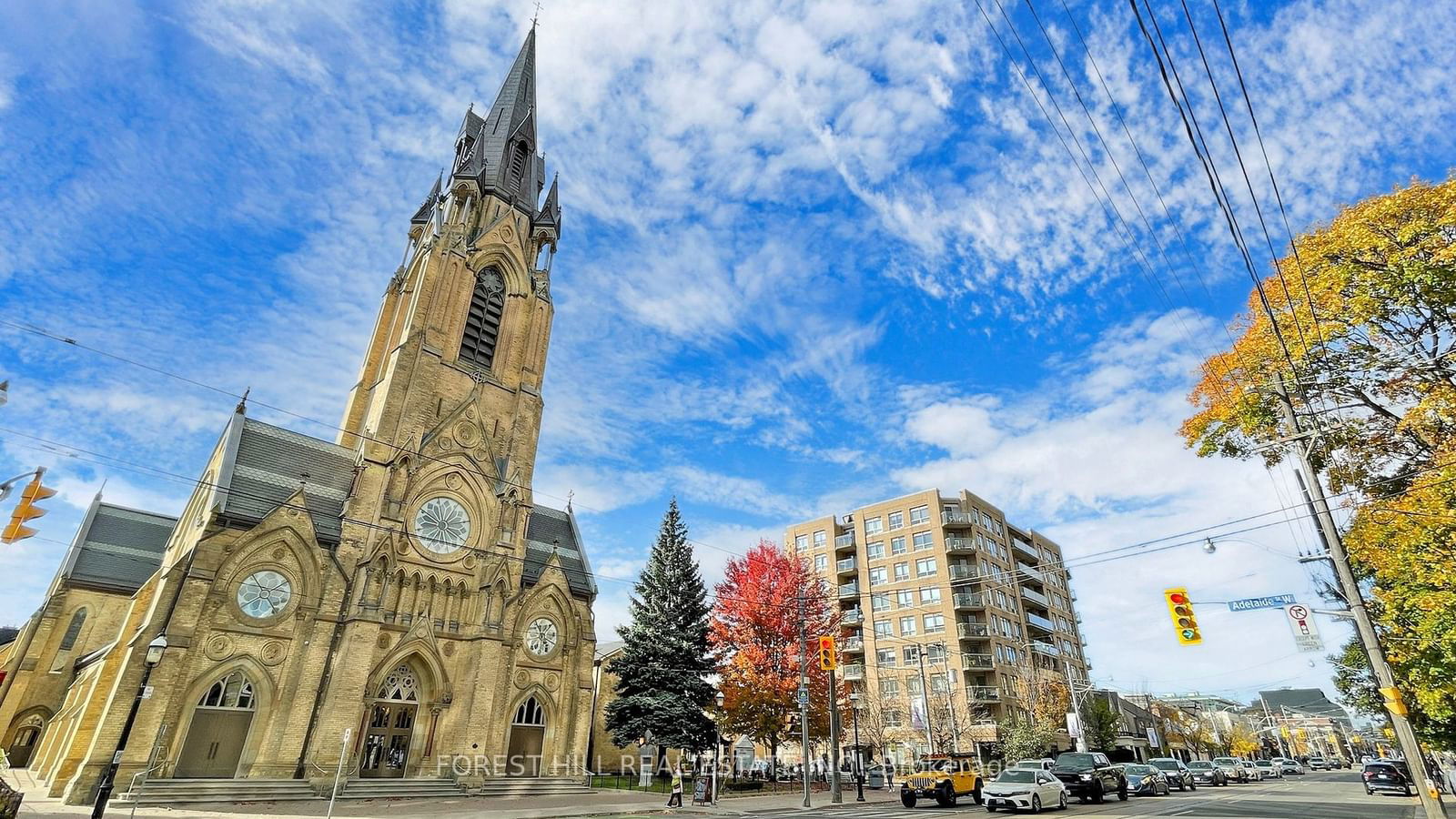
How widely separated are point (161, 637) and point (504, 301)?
92.4 ft

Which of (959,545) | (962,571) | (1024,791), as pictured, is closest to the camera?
(1024,791)

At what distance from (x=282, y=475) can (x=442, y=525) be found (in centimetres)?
739

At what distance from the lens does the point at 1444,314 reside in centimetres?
1509

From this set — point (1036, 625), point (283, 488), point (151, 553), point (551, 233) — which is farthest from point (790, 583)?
point (1036, 625)

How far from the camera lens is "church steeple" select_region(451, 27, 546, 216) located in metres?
44.4

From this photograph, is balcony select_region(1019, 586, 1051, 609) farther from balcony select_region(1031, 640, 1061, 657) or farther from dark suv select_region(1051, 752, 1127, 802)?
dark suv select_region(1051, 752, 1127, 802)

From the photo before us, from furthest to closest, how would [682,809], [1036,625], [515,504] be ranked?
[1036,625] → [515,504] → [682,809]

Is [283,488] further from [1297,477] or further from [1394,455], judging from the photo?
[1394,455]

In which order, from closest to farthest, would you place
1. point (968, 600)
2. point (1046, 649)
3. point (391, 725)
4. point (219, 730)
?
point (219, 730), point (391, 725), point (968, 600), point (1046, 649)

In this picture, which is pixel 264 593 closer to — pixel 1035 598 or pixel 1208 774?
pixel 1208 774

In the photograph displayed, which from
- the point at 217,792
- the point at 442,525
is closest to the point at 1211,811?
the point at 442,525

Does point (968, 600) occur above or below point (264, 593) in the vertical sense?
above

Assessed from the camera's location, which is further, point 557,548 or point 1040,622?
point 1040,622

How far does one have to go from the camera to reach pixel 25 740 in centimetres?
2973
